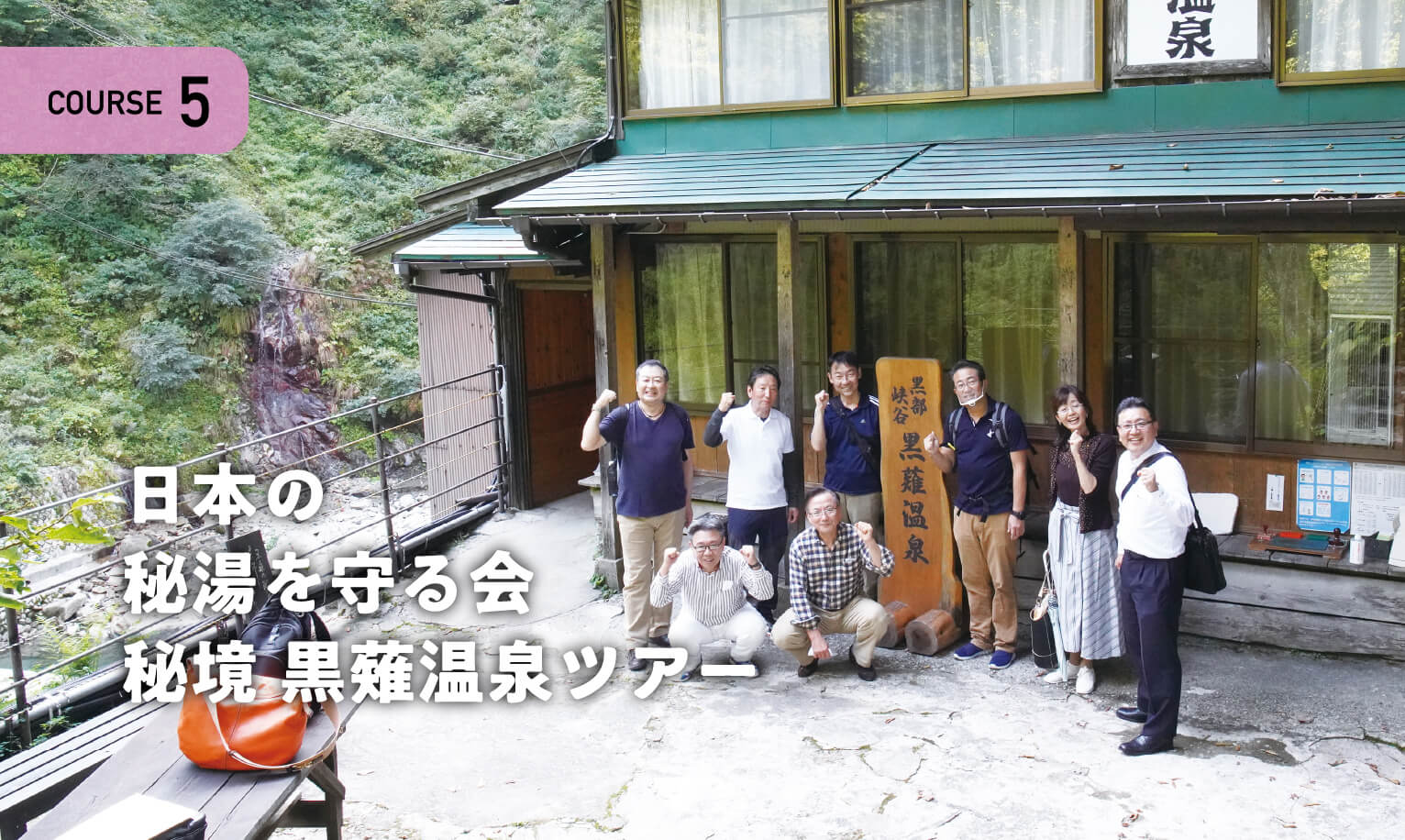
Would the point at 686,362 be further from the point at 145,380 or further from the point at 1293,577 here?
the point at 145,380

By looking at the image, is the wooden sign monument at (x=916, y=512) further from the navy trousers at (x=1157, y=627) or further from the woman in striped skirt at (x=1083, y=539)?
the navy trousers at (x=1157, y=627)

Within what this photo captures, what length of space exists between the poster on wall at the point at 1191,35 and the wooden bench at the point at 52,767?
24.6ft

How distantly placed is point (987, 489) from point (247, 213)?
61.9ft

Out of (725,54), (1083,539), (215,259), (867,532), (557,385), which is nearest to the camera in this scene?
(1083,539)

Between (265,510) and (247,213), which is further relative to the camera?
(247,213)

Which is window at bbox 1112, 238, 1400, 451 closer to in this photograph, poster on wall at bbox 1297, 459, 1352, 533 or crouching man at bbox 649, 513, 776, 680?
poster on wall at bbox 1297, 459, 1352, 533

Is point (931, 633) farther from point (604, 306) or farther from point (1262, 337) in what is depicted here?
point (604, 306)

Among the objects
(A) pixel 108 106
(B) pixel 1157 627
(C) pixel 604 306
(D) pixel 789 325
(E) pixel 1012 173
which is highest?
(A) pixel 108 106

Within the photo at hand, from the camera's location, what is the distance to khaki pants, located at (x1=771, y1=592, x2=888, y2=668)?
7.12 m

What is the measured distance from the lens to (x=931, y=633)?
7.49 meters

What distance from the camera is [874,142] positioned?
29.1ft

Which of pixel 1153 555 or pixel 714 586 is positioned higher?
pixel 1153 555

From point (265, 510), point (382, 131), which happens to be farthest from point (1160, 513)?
point (382, 131)

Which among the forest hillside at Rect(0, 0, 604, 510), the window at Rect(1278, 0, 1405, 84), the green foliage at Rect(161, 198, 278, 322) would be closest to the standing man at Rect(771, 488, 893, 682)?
the window at Rect(1278, 0, 1405, 84)
